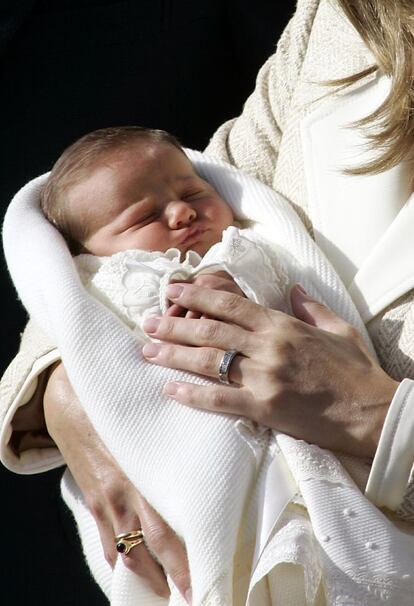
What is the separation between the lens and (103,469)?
1.63 meters

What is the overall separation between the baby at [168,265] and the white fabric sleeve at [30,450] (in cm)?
15

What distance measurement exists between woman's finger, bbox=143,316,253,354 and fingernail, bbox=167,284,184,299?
35mm

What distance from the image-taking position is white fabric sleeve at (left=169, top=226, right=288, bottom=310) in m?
1.53

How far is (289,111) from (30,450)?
29.8 inches

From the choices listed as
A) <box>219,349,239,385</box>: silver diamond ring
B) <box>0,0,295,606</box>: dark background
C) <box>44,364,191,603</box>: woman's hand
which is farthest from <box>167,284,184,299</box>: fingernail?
<box>0,0,295,606</box>: dark background

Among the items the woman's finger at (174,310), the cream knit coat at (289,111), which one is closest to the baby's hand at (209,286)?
the woman's finger at (174,310)

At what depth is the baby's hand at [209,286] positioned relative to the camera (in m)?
1.54

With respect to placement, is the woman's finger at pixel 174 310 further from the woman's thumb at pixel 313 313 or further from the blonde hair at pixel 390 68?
the blonde hair at pixel 390 68

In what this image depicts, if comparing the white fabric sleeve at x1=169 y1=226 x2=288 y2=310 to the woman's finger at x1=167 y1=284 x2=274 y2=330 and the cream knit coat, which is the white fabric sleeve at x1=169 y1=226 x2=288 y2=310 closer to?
the woman's finger at x1=167 y1=284 x2=274 y2=330

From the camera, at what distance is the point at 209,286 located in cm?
155

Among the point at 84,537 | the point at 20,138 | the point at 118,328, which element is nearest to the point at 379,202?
the point at 118,328

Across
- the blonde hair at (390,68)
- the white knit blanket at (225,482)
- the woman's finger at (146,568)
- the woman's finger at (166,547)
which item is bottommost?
the woman's finger at (146,568)

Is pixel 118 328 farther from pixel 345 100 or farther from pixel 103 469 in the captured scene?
pixel 345 100

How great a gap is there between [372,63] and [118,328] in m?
0.66
